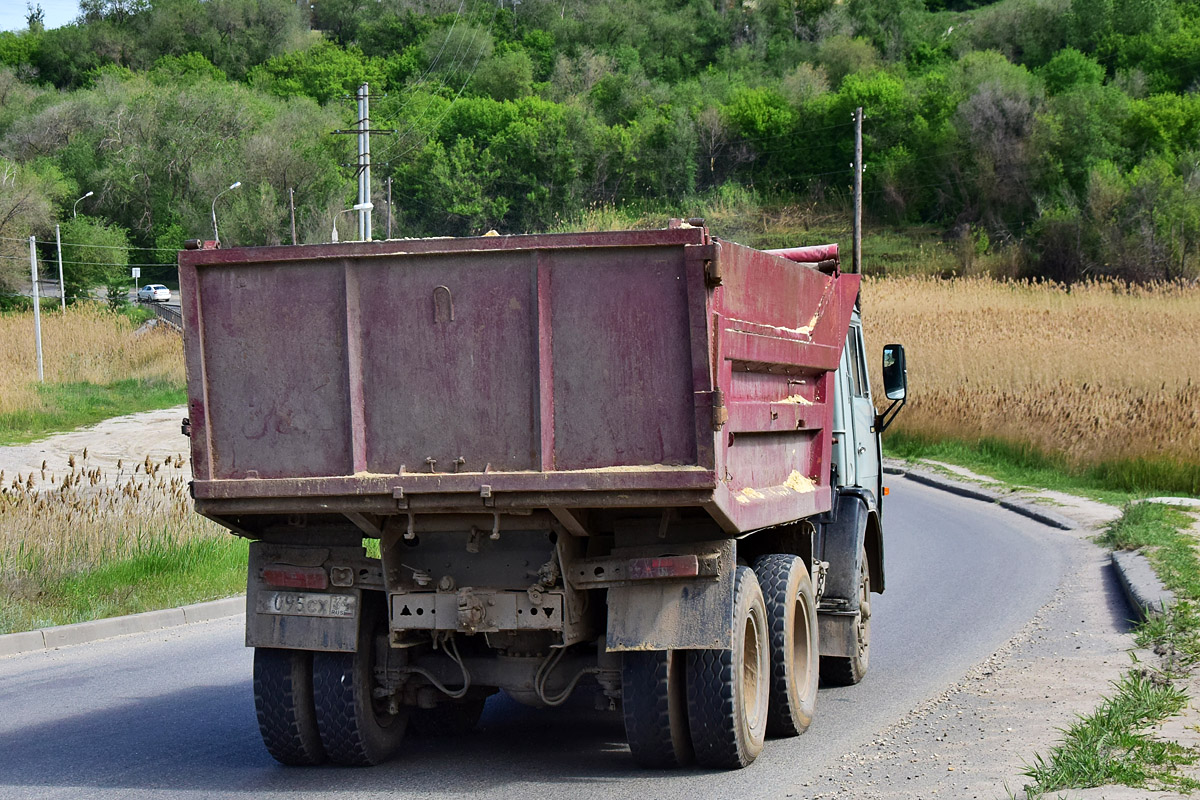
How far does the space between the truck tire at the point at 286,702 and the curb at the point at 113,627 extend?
474 centimetres

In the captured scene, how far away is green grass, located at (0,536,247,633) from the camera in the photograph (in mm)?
11227

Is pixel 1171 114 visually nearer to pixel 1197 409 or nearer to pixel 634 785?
pixel 1197 409

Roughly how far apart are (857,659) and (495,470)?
151 inches

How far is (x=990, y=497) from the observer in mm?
21078

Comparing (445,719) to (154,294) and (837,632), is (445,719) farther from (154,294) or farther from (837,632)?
(154,294)

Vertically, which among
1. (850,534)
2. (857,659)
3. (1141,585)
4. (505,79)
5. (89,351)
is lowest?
(1141,585)

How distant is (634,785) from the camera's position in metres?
6.09

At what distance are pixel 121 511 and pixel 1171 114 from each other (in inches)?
3060

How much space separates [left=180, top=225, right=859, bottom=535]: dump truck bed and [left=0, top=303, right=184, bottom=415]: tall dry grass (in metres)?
40.4

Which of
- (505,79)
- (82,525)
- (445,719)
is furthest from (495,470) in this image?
(505,79)

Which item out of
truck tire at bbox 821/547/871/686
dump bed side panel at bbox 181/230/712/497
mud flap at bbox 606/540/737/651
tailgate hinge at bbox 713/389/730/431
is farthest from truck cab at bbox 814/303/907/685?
dump bed side panel at bbox 181/230/712/497

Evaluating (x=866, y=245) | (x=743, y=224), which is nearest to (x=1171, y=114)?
(x=866, y=245)

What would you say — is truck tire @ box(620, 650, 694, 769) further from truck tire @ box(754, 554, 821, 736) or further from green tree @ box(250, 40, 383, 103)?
green tree @ box(250, 40, 383, 103)

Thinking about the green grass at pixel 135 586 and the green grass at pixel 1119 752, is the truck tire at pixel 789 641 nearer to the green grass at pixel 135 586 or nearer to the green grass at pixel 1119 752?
the green grass at pixel 1119 752
